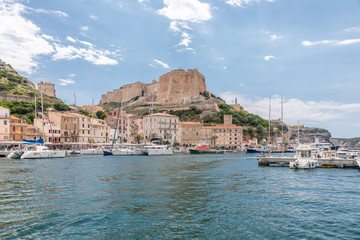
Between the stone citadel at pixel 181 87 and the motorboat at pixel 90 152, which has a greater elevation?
the stone citadel at pixel 181 87

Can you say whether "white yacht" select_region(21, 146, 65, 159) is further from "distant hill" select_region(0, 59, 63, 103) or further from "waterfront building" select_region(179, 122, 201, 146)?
"waterfront building" select_region(179, 122, 201, 146)

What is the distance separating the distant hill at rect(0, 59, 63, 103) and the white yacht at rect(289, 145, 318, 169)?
3415 inches

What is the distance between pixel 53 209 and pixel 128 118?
81960 millimetres

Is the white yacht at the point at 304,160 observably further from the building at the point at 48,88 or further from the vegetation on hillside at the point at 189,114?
the building at the point at 48,88

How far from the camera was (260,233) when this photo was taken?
975 cm

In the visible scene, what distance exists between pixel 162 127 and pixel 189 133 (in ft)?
41.5

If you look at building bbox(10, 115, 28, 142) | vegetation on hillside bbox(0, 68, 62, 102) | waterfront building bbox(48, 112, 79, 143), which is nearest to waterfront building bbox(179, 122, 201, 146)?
waterfront building bbox(48, 112, 79, 143)

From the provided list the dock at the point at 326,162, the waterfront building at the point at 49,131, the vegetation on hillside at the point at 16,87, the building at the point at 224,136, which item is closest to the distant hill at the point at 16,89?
the vegetation on hillside at the point at 16,87

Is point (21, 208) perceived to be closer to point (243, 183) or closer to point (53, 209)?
point (53, 209)

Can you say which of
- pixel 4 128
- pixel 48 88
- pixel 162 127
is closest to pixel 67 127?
pixel 4 128

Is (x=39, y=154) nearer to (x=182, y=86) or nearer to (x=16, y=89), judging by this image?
(x=16, y=89)

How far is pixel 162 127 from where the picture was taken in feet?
291

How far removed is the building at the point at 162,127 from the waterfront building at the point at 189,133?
3.76 m

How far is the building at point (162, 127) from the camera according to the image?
87.3m
